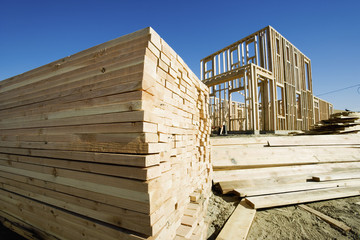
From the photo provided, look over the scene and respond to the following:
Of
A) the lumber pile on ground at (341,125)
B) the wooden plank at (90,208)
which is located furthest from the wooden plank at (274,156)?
the wooden plank at (90,208)

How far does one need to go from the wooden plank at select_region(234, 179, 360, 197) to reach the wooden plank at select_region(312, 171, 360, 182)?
0.13 metres

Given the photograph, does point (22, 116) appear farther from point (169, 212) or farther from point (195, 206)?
point (195, 206)

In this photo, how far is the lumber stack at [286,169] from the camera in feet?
12.0

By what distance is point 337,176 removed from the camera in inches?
171

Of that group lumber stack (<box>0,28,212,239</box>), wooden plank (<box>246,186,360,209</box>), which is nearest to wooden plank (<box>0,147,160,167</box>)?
lumber stack (<box>0,28,212,239</box>)

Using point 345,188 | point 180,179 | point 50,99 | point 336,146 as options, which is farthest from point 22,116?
point 336,146

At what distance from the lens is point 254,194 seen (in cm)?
357

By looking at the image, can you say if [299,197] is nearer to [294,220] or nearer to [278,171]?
[294,220]

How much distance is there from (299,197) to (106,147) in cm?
400

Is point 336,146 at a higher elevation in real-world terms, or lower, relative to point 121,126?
lower

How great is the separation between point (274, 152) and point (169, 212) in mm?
4123

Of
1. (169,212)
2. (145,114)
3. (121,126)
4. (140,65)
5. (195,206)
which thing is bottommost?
(195,206)

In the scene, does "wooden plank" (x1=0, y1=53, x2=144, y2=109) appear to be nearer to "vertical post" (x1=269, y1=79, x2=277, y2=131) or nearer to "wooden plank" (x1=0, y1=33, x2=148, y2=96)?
"wooden plank" (x1=0, y1=33, x2=148, y2=96)

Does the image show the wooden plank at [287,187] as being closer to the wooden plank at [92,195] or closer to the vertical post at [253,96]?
the wooden plank at [92,195]
